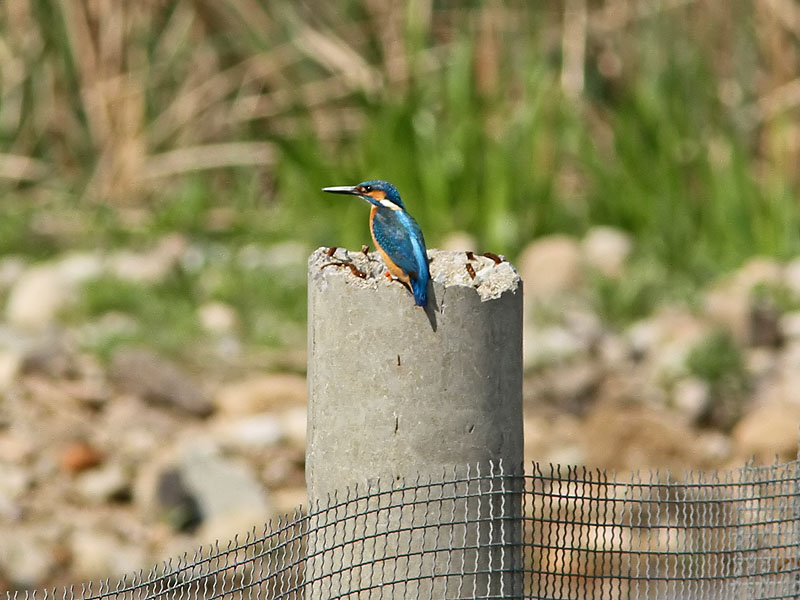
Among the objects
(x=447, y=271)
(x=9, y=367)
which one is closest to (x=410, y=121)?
(x=9, y=367)

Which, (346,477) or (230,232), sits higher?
(230,232)

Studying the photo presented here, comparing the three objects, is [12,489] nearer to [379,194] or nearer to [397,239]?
[379,194]

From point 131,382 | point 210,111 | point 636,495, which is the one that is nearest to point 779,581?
point 636,495

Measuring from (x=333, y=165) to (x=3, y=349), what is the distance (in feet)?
10.2

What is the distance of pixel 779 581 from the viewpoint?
135 inches

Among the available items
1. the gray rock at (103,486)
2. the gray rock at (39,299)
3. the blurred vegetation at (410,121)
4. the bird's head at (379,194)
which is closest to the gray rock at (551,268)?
the blurred vegetation at (410,121)

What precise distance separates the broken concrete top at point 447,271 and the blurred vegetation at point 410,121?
5.21 m

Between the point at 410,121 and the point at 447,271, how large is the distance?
5.99 meters

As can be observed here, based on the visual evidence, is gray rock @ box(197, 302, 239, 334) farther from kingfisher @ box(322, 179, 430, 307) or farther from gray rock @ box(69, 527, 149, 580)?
kingfisher @ box(322, 179, 430, 307)

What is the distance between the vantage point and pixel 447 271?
9.92 ft

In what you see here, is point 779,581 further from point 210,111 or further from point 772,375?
point 210,111

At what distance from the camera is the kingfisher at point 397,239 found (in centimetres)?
289

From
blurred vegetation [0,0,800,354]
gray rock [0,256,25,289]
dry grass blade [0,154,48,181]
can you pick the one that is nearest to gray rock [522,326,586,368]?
blurred vegetation [0,0,800,354]

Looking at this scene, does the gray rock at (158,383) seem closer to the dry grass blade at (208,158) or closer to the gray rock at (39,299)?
the gray rock at (39,299)
